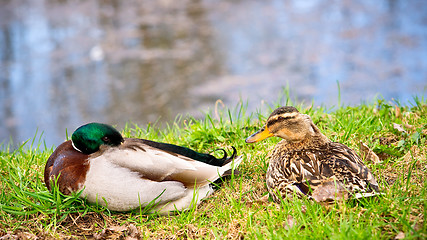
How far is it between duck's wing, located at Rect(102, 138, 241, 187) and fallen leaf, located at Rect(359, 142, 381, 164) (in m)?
1.19

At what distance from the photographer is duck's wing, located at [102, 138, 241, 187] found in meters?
3.36

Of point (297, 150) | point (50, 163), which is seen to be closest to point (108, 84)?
point (50, 163)

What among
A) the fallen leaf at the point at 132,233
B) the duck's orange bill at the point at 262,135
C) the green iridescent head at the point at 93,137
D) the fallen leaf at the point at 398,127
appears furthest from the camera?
the fallen leaf at the point at 398,127

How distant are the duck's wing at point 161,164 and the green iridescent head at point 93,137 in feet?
0.26

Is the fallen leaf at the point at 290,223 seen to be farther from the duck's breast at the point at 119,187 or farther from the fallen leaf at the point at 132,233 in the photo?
the fallen leaf at the point at 132,233

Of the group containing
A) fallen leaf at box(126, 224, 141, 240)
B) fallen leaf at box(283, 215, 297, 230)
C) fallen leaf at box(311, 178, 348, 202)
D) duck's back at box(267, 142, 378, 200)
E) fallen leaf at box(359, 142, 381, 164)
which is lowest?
fallen leaf at box(126, 224, 141, 240)

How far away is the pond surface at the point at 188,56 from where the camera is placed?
8.27m

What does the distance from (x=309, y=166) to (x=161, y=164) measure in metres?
1.06

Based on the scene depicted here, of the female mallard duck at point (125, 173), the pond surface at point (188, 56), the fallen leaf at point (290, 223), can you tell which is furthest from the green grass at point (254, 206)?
the pond surface at point (188, 56)

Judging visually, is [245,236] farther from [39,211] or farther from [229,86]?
[229,86]

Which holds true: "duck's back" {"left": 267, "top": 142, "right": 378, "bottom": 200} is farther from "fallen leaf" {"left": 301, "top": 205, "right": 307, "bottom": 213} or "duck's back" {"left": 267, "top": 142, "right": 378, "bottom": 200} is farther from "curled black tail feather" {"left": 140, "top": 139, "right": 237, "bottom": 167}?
"curled black tail feather" {"left": 140, "top": 139, "right": 237, "bottom": 167}

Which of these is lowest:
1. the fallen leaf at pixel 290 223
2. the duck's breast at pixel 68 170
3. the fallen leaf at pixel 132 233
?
the fallen leaf at pixel 132 233

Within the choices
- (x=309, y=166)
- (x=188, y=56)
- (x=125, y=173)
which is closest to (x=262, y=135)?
(x=309, y=166)

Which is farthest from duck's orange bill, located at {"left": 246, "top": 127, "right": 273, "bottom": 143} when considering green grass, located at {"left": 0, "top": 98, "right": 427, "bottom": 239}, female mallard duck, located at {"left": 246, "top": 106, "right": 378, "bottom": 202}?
green grass, located at {"left": 0, "top": 98, "right": 427, "bottom": 239}
